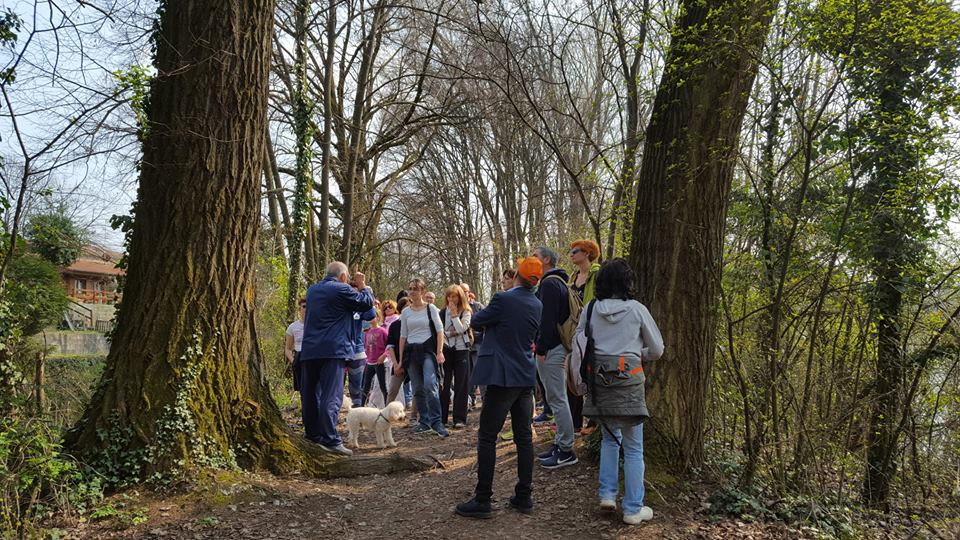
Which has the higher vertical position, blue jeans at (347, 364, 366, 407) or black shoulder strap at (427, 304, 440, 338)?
black shoulder strap at (427, 304, 440, 338)

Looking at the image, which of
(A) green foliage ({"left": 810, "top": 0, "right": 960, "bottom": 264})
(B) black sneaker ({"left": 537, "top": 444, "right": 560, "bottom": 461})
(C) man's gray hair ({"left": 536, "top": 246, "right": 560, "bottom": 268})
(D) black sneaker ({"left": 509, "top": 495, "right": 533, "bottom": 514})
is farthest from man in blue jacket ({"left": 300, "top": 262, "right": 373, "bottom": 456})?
(A) green foliage ({"left": 810, "top": 0, "right": 960, "bottom": 264})

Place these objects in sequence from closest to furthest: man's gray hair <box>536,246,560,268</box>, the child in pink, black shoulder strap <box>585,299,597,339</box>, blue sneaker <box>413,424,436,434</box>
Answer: black shoulder strap <box>585,299,597,339</box> → man's gray hair <box>536,246,560,268</box> → blue sneaker <box>413,424,436,434</box> → the child in pink

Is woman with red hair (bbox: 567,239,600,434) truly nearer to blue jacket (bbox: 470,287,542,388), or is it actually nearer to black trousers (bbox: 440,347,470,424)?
blue jacket (bbox: 470,287,542,388)

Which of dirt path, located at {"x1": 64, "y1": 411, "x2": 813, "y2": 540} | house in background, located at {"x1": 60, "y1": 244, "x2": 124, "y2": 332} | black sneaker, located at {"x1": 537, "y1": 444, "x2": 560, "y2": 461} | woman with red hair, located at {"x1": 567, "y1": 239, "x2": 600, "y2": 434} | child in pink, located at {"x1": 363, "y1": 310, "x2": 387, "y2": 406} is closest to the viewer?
dirt path, located at {"x1": 64, "y1": 411, "x2": 813, "y2": 540}

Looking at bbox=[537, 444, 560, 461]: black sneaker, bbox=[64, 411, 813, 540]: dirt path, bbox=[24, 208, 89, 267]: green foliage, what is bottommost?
bbox=[64, 411, 813, 540]: dirt path

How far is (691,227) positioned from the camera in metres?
5.31

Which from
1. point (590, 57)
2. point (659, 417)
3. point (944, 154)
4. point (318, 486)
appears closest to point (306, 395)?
point (318, 486)

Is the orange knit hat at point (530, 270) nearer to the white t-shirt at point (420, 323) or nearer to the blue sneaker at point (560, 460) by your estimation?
the blue sneaker at point (560, 460)

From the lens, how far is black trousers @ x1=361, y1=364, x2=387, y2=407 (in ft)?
33.1

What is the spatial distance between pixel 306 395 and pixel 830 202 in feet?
18.8

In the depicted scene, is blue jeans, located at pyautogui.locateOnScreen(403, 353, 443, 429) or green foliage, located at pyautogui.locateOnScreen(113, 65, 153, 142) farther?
blue jeans, located at pyautogui.locateOnScreen(403, 353, 443, 429)

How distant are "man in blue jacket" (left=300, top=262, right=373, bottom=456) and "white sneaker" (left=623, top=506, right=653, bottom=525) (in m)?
3.26

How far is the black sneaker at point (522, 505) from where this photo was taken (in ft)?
16.0

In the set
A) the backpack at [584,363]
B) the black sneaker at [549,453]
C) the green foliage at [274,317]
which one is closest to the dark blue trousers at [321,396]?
the black sneaker at [549,453]
